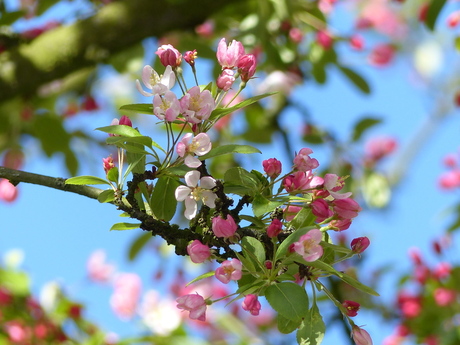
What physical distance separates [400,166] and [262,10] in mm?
2350

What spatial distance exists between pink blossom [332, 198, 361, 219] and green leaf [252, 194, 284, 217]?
9 centimetres

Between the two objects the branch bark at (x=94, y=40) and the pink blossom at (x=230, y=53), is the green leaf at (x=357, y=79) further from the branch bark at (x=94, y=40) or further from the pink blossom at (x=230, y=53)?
the pink blossom at (x=230, y=53)

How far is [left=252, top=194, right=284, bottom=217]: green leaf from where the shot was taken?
0.76 metres

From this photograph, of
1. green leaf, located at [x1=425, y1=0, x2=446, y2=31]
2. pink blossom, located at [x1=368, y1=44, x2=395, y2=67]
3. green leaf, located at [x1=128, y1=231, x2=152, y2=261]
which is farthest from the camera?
pink blossom, located at [x1=368, y1=44, x2=395, y2=67]

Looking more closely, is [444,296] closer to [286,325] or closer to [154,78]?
[286,325]

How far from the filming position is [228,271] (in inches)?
30.2

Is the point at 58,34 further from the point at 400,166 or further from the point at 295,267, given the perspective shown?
the point at 400,166

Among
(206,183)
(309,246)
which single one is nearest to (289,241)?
(309,246)

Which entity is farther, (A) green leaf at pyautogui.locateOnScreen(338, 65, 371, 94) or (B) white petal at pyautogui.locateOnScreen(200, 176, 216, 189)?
(A) green leaf at pyautogui.locateOnScreen(338, 65, 371, 94)

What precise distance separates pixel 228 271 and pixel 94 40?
58.5 inches

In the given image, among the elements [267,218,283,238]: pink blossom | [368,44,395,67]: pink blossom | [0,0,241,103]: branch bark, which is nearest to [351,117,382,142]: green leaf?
[368,44,395,67]: pink blossom

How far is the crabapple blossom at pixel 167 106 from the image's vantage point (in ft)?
2.58

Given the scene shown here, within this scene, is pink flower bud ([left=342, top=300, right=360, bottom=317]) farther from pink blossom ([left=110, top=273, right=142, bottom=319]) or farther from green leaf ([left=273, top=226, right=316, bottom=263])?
pink blossom ([left=110, top=273, right=142, bottom=319])

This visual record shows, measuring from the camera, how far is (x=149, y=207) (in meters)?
0.88
